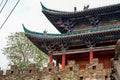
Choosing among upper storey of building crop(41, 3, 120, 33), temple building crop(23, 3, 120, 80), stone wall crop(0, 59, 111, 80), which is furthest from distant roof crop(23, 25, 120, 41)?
stone wall crop(0, 59, 111, 80)

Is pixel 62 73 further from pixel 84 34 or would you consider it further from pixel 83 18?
pixel 83 18

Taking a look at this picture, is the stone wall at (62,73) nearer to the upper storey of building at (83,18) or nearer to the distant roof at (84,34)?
the distant roof at (84,34)

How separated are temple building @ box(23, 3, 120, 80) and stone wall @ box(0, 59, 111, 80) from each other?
2101mm

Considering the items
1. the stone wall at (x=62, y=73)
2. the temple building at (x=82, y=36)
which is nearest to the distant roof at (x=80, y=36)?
the temple building at (x=82, y=36)

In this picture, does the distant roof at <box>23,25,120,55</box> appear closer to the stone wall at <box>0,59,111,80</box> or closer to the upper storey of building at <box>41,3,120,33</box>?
the upper storey of building at <box>41,3,120,33</box>

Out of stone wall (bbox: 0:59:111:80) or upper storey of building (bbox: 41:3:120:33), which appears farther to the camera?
upper storey of building (bbox: 41:3:120:33)

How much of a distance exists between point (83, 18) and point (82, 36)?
9.46 feet

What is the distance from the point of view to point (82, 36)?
20797 mm

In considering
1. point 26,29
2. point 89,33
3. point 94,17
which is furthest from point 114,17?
point 26,29

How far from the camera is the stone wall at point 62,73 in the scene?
16.4 metres

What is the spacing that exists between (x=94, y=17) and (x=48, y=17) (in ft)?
12.8

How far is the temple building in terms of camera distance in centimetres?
2053

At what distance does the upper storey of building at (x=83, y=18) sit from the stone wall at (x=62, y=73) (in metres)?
6.03

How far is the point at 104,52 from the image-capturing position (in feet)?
69.3
